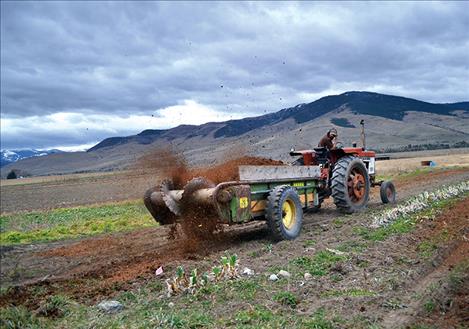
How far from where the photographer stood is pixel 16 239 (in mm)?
Answer: 13797

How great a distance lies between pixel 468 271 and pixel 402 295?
4.18ft

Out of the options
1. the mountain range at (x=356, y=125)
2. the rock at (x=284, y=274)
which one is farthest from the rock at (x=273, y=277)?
the mountain range at (x=356, y=125)

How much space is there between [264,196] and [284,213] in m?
0.67

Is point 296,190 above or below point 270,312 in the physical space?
above

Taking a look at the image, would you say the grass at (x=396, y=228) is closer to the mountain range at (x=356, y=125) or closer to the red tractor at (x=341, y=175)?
the red tractor at (x=341, y=175)

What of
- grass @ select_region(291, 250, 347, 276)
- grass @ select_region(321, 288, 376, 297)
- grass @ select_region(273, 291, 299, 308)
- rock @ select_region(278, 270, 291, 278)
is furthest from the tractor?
grass @ select_region(321, 288, 376, 297)

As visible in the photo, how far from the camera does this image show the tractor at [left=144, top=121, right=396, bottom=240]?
8414mm

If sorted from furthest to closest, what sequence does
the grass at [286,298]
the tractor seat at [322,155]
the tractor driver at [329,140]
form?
1. the tractor seat at [322,155]
2. the tractor driver at [329,140]
3. the grass at [286,298]

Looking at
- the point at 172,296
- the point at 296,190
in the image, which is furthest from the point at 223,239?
the point at 172,296

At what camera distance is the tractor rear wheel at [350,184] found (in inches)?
453

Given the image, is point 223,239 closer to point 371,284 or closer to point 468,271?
point 371,284

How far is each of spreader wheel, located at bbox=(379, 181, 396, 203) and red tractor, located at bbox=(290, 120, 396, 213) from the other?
1.45 metres

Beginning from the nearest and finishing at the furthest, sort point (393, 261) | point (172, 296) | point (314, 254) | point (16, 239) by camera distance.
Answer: point (172, 296), point (393, 261), point (314, 254), point (16, 239)

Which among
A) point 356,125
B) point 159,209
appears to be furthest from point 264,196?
point 356,125
